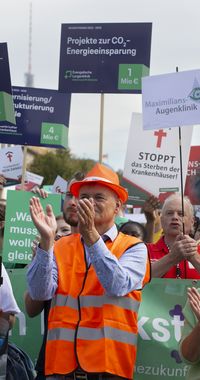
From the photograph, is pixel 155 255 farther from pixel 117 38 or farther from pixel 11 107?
pixel 117 38

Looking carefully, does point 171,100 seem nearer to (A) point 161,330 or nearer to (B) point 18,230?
(A) point 161,330

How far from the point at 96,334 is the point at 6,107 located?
4.21 feet

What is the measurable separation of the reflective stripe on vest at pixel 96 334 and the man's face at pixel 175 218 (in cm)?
150

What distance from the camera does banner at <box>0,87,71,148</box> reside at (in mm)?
8586

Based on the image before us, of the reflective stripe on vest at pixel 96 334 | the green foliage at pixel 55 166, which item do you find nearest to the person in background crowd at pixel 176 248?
the reflective stripe on vest at pixel 96 334

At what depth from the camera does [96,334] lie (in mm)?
3869

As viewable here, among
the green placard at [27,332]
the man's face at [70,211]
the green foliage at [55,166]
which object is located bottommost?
the green foliage at [55,166]

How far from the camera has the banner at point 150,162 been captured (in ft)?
29.5

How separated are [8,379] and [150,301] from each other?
1.17 meters

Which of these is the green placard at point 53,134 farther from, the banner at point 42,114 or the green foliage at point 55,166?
the green foliage at point 55,166

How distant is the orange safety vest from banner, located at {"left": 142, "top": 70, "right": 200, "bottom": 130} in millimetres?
1547

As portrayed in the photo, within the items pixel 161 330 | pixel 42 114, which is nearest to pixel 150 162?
pixel 42 114

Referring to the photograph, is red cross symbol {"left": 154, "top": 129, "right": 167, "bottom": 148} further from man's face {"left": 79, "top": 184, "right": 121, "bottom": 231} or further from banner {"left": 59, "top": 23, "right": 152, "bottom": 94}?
man's face {"left": 79, "top": 184, "right": 121, "bottom": 231}

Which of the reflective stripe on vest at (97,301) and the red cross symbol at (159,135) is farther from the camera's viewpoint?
the red cross symbol at (159,135)
